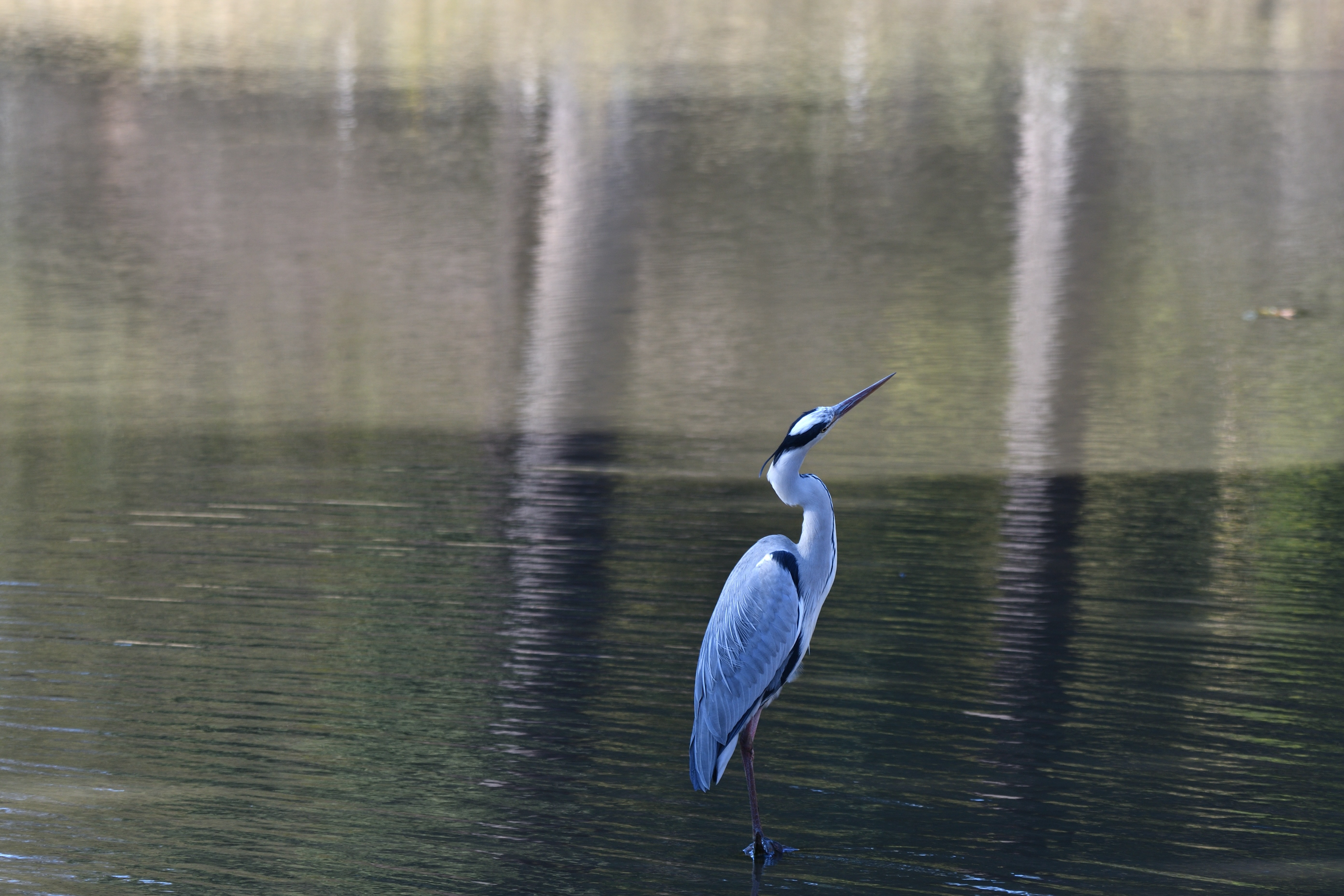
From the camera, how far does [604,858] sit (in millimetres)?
5191

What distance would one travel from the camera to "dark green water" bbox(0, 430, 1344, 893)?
5.27 m

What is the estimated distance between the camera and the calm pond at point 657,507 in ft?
18.2

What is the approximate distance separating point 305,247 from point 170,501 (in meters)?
12.2

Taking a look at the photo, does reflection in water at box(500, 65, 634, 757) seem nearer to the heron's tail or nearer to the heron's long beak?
the heron's tail

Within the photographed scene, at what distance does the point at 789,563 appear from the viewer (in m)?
5.11

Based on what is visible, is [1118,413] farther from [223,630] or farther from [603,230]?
[603,230]

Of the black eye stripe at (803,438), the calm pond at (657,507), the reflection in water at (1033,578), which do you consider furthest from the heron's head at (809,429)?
the reflection in water at (1033,578)

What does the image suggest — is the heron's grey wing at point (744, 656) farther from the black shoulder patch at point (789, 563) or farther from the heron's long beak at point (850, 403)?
the heron's long beak at point (850, 403)

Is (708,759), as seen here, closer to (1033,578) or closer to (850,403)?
(850,403)

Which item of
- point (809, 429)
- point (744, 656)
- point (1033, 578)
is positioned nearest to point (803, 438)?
point (809, 429)

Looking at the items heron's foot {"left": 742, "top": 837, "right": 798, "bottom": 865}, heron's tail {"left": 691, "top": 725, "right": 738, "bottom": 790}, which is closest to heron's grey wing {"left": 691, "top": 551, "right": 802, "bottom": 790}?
heron's tail {"left": 691, "top": 725, "right": 738, "bottom": 790}

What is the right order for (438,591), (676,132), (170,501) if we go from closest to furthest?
(438,591) < (170,501) < (676,132)

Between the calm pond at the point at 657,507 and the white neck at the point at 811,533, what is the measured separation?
844mm

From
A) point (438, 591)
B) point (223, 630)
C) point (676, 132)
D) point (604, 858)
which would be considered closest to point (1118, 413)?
point (438, 591)
